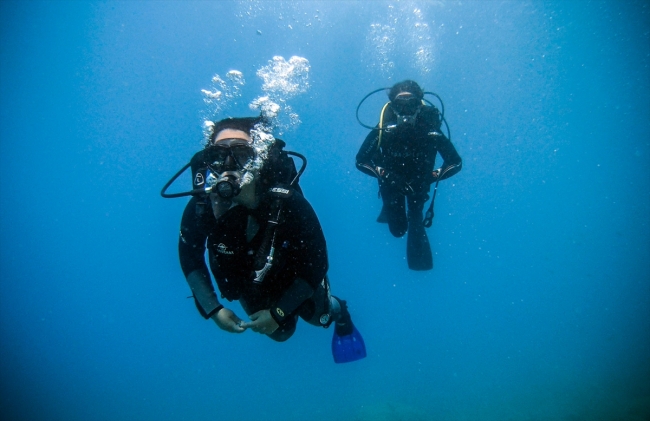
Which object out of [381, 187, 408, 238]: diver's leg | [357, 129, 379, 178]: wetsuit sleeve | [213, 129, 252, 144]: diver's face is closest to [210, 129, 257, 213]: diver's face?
[213, 129, 252, 144]: diver's face

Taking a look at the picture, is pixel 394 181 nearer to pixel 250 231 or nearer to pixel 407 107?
pixel 407 107

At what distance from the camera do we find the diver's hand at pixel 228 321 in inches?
→ 111

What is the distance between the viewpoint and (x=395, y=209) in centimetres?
598

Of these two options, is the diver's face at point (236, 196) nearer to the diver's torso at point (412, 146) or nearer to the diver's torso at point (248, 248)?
the diver's torso at point (248, 248)

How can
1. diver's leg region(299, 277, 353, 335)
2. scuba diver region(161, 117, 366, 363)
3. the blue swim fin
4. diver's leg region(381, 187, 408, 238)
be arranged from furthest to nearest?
diver's leg region(381, 187, 408, 238), the blue swim fin, diver's leg region(299, 277, 353, 335), scuba diver region(161, 117, 366, 363)

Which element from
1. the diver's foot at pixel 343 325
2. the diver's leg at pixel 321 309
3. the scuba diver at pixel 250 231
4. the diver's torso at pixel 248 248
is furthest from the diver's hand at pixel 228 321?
the diver's foot at pixel 343 325

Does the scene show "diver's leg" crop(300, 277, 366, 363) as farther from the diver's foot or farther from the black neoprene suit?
the black neoprene suit

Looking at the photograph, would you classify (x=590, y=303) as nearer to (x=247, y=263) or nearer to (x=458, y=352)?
(x=458, y=352)

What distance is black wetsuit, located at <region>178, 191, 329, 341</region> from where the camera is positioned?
292 cm

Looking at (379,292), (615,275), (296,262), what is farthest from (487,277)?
(296,262)

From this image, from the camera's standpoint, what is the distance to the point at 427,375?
22.6 metres

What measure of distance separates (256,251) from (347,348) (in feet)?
8.64

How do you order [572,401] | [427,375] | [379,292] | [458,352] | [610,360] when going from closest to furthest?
[572,401], [427,375], [610,360], [458,352], [379,292]

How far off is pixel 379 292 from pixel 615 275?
59252 millimetres
